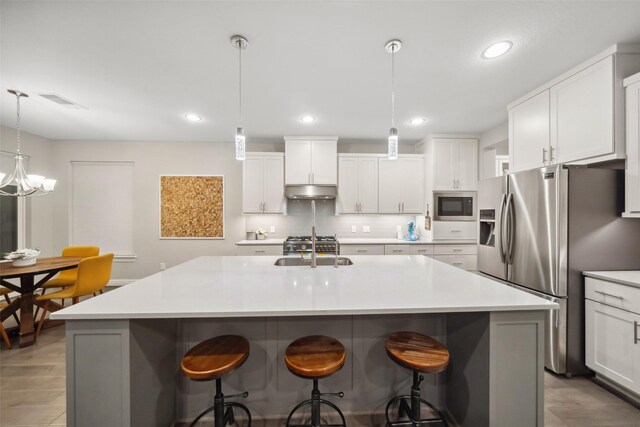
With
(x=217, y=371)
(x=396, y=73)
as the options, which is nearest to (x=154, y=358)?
(x=217, y=371)

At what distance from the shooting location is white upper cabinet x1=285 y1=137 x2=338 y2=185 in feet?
13.5

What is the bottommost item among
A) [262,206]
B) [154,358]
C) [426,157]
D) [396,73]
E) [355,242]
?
[154,358]

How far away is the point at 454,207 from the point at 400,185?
90cm

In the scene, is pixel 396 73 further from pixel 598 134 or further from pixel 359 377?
pixel 359 377

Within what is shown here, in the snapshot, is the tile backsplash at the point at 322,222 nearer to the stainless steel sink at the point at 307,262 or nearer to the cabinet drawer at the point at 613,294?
the stainless steel sink at the point at 307,262

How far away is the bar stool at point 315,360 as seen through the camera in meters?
1.22

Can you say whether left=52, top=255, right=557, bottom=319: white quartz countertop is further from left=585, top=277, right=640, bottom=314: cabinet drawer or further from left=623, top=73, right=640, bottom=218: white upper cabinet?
left=623, top=73, right=640, bottom=218: white upper cabinet

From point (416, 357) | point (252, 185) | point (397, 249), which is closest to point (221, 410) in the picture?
point (416, 357)

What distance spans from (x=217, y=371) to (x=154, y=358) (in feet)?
1.54

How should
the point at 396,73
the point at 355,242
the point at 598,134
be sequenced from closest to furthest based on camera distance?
the point at 598,134 < the point at 396,73 < the point at 355,242

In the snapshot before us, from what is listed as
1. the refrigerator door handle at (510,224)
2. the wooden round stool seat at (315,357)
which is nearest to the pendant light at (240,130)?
the wooden round stool seat at (315,357)

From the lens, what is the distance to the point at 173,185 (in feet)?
14.9

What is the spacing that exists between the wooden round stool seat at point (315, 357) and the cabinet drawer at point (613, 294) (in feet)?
6.80

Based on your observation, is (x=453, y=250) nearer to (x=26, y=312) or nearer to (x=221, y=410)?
(x=221, y=410)
